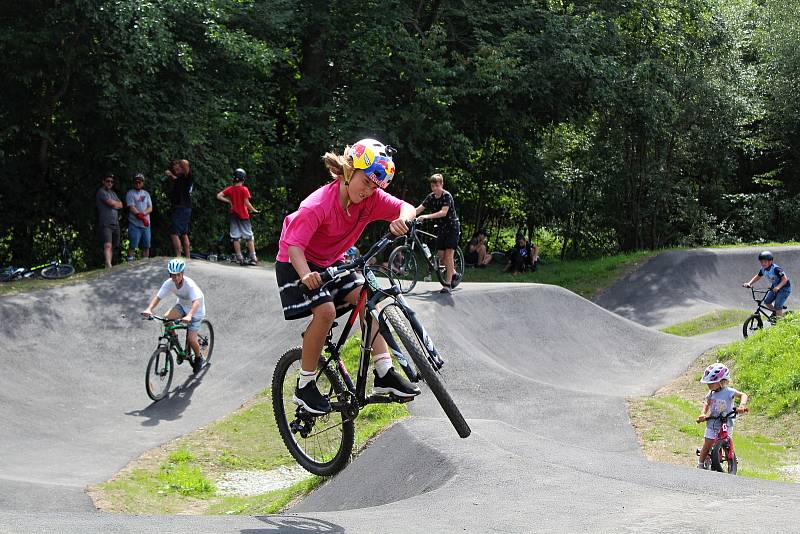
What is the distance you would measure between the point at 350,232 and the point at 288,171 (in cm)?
1891

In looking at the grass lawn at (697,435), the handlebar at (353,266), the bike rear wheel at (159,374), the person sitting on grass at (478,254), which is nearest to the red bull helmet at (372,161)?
the handlebar at (353,266)

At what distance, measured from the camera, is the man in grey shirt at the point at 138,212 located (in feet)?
58.5

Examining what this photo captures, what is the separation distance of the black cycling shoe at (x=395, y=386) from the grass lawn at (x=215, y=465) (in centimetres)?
230

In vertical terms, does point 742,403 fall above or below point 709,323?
above

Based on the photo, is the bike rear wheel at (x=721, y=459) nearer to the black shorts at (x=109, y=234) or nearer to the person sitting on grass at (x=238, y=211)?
the person sitting on grass at (x=238, y=211)

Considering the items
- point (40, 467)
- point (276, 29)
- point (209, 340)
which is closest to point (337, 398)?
point (40, 467)

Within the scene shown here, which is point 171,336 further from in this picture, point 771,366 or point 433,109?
point 433,109

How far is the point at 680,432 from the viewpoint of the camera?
11.8 m

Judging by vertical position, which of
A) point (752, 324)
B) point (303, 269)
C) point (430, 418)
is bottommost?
point (752, 324)

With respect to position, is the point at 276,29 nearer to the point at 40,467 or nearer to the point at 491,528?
the point at 40,467

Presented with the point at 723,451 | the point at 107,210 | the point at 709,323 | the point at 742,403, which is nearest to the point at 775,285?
the point at 709,323

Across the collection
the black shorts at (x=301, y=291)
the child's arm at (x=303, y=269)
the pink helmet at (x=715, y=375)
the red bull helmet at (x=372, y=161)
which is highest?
the red bull helmet at (x=372, y=161)

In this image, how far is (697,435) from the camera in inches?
463

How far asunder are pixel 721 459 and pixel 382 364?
5.38 meters
